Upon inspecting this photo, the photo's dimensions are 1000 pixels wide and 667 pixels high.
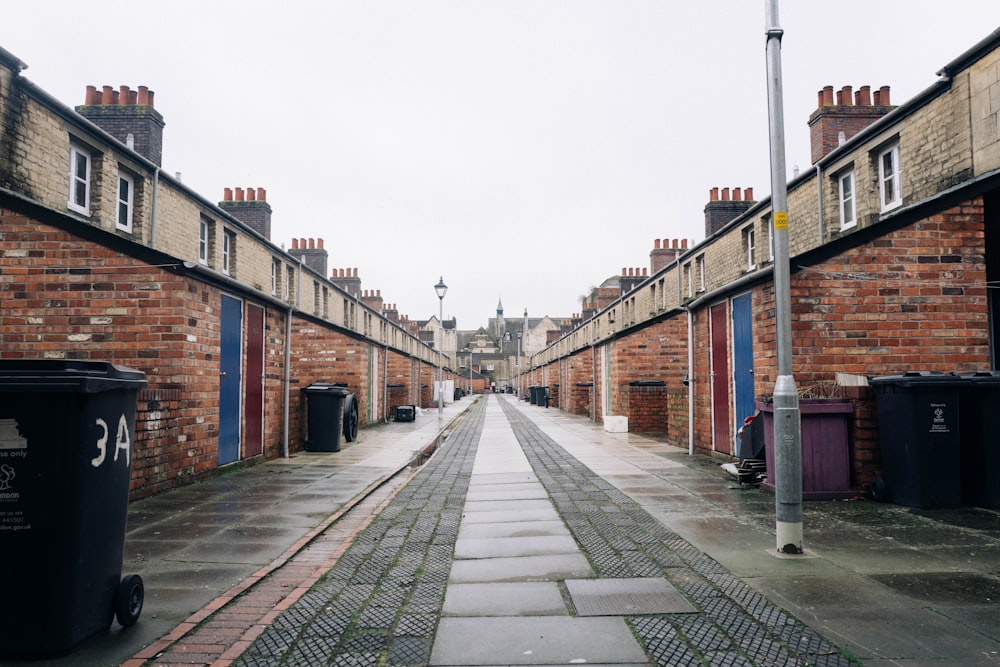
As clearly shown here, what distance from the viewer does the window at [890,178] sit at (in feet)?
42.3

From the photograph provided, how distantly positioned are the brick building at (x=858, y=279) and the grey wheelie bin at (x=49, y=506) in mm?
6819

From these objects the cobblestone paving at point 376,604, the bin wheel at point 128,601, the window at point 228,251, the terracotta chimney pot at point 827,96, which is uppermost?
the terracotta chimney pot at point 827,96

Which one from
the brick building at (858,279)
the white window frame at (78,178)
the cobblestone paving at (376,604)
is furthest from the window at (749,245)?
the white window frame at (78,178)

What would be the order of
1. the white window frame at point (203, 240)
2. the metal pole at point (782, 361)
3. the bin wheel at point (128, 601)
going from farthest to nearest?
the white window frame at point (203, 240), the metal pole at point (782, 361), the bin wheel at point (128, 601)

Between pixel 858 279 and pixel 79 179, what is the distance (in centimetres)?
1426

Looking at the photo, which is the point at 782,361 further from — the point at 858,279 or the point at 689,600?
the point at 858,279

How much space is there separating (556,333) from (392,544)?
49987mm

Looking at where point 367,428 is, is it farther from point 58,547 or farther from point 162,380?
point 58,547

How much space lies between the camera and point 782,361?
505 centimetres

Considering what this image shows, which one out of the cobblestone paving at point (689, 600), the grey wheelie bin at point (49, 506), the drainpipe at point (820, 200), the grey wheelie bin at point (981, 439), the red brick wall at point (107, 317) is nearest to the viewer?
the grey wheelie bin at point (49, 506)

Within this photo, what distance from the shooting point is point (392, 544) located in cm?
525

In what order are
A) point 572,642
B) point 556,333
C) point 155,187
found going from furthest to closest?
point 556,333 < point 155,187 < point 572,642

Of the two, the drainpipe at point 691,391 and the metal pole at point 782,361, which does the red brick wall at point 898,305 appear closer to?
the metal pole at point 782,361

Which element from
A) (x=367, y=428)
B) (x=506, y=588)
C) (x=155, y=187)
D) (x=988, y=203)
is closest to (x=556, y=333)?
Answer: (x=367, y=428)
